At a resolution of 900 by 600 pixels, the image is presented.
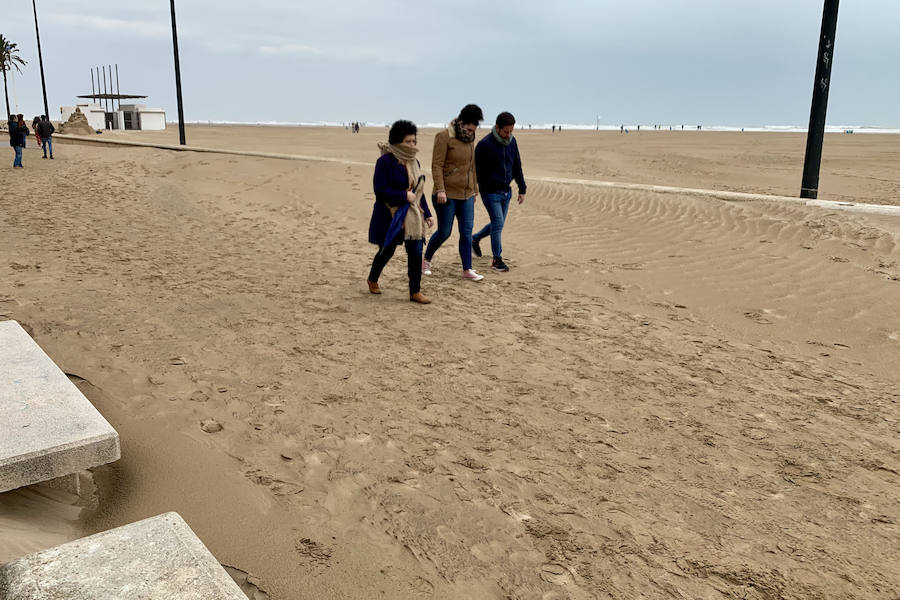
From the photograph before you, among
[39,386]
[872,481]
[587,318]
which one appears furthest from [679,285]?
[39,386]

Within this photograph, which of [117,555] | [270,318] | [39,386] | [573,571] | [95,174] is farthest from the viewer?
[95,174]

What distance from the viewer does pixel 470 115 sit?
642cm

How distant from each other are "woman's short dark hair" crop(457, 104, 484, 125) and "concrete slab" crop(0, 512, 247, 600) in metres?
4.97

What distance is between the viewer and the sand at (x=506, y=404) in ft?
8.59

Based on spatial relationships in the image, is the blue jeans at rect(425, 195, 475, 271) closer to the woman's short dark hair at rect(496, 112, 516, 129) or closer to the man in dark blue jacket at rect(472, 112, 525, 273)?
the man in dark blue jacket at rect(472, 112, 525, 273)

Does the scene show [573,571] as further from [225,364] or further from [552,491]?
[225,364]

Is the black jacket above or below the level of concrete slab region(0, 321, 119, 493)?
above

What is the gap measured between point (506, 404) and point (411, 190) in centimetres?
241

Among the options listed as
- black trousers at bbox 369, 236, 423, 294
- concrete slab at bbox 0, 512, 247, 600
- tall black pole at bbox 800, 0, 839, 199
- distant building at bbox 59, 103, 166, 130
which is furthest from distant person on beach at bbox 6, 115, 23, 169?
distant building at bbox 59, 103, 166, 130

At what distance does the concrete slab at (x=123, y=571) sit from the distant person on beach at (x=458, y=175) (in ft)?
15.3

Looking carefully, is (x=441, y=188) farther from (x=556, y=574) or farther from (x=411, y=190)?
(x=556, y=574)

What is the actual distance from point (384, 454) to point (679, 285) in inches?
187

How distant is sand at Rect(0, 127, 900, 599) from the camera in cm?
262

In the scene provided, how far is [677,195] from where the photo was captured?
445 inches
